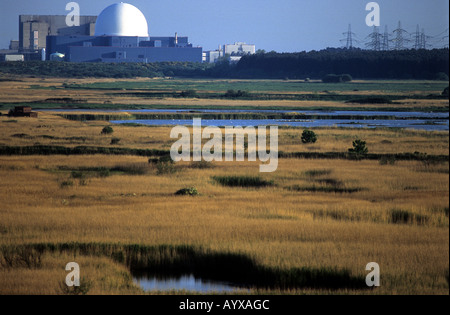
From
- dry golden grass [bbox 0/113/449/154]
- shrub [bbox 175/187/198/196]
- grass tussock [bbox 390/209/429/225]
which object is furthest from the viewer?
dry golden grass [bbox 0/113/449/154]

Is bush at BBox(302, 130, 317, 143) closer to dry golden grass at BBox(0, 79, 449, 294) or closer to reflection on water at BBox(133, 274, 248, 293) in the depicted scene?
dry golden grass at BBox(0, 79, 449, 294)

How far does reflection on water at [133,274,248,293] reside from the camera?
20.3 m

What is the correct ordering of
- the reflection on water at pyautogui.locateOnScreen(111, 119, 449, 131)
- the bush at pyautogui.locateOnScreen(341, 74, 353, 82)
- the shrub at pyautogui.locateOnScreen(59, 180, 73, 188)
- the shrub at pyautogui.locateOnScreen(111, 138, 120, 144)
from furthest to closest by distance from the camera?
1. the bush at pyautogui.locateOnScreen(341, 74, 353, 82)
2. the reflection on water at pyautogui.locateOnScreen(111, 119, 449, 131)
3. the shrub at pyautogui.locateOnScreen(111, 138, 120, 144)
4. the shrub at pyautogui.locateOnScreen(59, 180, 73, 188)

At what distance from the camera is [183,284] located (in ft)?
68.0

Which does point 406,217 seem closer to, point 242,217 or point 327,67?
point 242,217

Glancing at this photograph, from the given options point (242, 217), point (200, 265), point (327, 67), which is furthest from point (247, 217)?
point (327, 67)

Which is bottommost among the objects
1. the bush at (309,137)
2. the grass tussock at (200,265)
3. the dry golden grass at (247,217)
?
the grass tussock at (200,265)

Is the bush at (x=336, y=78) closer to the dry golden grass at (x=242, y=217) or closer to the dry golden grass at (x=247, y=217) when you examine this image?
the dry golden grass at (x=242, y=217)

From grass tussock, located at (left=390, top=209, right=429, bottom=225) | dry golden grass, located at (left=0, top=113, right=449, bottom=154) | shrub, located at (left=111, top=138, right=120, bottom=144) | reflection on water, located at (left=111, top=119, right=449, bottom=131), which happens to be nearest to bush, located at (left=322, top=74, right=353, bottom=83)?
reflection on water, located at (left=111, top=119, right=449, bottom=131)

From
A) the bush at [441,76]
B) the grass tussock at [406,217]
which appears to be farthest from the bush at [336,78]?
the grass tussock at [406,217]

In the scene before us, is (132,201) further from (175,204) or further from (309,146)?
(309,146)

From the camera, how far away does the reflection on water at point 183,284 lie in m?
20.3

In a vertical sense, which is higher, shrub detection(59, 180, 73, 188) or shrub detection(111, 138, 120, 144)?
shrub detection(111, 138, 120, 144)
